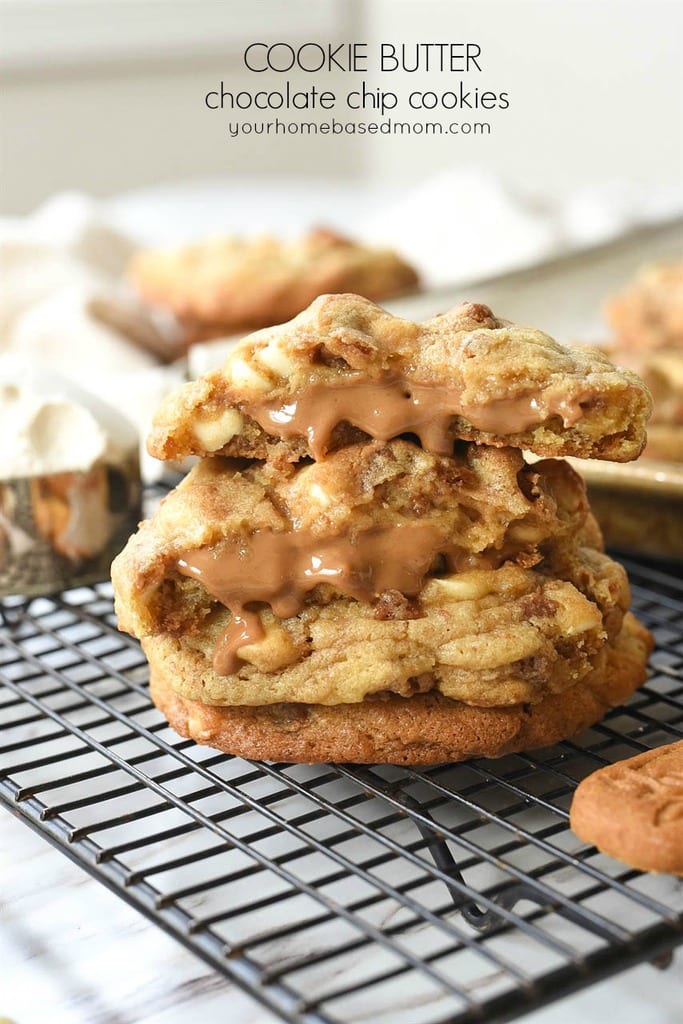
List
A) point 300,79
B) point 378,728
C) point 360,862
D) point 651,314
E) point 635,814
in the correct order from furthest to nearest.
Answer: point 300,79
point 651,314
point 378,728
point 360,862
point 635,814

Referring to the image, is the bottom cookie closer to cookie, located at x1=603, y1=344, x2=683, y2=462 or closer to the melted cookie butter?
the melted cookie butter

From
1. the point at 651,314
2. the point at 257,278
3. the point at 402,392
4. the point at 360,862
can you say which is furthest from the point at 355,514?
the point at 257,278

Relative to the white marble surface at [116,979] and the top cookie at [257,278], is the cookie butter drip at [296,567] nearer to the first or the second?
the white marble surface at [116,979]

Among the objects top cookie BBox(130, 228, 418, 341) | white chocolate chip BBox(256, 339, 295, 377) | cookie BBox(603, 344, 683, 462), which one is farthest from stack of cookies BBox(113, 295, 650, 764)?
top cookie BBox(130, 228, 418, 341)

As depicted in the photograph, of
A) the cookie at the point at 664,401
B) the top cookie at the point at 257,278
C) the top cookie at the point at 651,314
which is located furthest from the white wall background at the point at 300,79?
the cookie at the point at 664,401

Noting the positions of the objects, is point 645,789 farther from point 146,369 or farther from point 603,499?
point 146,369

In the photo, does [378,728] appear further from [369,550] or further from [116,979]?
[116,979]

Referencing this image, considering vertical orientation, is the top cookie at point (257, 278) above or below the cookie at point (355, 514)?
above
